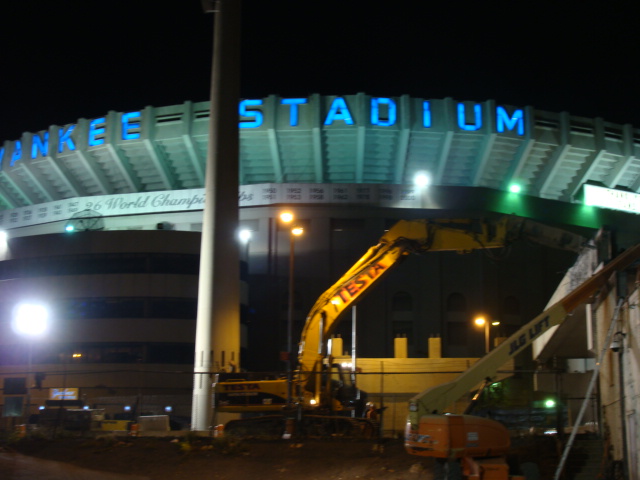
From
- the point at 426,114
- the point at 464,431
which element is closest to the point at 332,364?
the point at 464,431

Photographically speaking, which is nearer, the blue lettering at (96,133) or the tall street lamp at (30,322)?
the tall street lamp at (30,322)

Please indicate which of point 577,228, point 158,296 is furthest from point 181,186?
point 577,228

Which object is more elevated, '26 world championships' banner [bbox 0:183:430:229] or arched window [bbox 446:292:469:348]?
'26 world championships' banner [bbox 0:183:430:229]

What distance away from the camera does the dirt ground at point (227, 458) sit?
62.4ft

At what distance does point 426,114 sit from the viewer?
167 feet

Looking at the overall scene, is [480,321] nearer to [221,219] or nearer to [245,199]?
[245,199]

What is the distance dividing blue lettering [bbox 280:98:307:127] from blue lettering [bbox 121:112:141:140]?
10.6 m

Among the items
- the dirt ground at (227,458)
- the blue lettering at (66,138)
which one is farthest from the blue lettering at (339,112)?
the dirt ground at (227,458)

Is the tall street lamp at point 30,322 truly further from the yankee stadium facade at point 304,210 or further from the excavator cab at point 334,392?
the excavator cab at point 334,392

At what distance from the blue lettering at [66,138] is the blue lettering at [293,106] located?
16.3 m

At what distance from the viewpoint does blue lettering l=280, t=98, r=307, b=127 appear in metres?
51.1

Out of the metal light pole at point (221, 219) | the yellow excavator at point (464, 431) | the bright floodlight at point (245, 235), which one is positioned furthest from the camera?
the bright floodlight at point (245, 235)

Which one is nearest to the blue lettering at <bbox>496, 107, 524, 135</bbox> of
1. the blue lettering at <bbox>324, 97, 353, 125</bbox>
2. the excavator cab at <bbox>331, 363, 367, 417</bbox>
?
the blue lettering at <bbox>324, 97, 353, 125</bbox>

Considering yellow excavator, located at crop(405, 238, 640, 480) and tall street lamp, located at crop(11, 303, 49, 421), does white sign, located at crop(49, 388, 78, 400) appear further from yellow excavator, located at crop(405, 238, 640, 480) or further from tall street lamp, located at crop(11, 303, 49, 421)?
yellow excavator, located at crop(405, 238, 640, 480)
